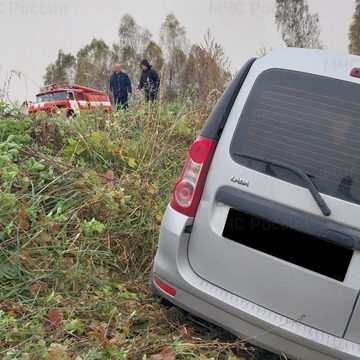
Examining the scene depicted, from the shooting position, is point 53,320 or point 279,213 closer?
point 279,213

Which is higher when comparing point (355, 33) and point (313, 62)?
point (313, 62)

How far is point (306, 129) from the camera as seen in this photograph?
8.70ft

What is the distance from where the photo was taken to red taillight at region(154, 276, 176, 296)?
289cm

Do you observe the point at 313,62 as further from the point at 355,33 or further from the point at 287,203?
the point at 355,33

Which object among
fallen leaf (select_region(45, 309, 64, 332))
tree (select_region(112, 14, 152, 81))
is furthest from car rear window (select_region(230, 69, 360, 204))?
tree (select_region(112, 14, 152, 81))

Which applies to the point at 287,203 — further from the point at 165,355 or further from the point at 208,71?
the point at 208,71

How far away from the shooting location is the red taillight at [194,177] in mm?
2828

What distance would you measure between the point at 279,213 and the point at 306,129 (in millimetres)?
449

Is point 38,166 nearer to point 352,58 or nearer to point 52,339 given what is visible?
point 52,339

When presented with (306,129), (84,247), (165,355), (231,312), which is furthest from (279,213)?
(84,247)

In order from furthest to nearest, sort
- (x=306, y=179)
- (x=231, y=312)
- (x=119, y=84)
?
1. (x=119, y=84)
2. (x=231, y=312)
3. (x=306, y=179)

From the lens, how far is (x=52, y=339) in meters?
2.65

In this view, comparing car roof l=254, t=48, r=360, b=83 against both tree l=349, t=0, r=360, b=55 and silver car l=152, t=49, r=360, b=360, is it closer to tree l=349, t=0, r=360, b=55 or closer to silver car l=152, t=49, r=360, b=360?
silver car l=152, t=49, r=360, b=360

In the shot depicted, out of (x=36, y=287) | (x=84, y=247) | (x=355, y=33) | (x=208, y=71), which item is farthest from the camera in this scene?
(x=355, y=33)
